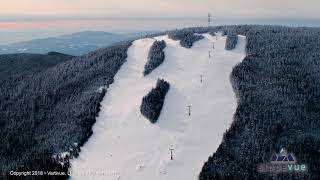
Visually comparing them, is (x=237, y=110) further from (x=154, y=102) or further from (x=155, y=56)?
(x=155, y=56)

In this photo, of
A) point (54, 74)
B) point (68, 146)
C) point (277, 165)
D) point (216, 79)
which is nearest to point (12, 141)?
point (68, 146)

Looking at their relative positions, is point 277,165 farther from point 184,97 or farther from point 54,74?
point 54,74

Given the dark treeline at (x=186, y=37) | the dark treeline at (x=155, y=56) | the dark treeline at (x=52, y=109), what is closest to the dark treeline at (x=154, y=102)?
the dark treeline at (x=52, y=109)

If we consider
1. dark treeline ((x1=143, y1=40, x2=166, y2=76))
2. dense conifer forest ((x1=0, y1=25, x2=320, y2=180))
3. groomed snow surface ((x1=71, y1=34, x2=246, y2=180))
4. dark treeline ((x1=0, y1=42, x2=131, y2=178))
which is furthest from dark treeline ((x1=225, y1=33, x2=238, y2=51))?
dark treeline ((x1=0, y1=42, x2=131, y2=178))

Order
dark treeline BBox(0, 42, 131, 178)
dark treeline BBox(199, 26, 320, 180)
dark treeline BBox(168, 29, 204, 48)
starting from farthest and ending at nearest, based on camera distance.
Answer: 1. dark treeline BBox(168, 29, 204, 48)
2. dark treeline BBox(0, 42, 131, 178)
3. dark treeline BBox(199, 26, 320, 180)

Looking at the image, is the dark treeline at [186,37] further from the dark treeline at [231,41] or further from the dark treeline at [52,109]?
the dark treeline at [52,109]

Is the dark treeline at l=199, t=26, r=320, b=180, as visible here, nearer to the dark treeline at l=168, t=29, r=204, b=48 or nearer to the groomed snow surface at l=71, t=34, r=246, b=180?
the groomed snow surface at l=71, t=34, r=246, b=180
